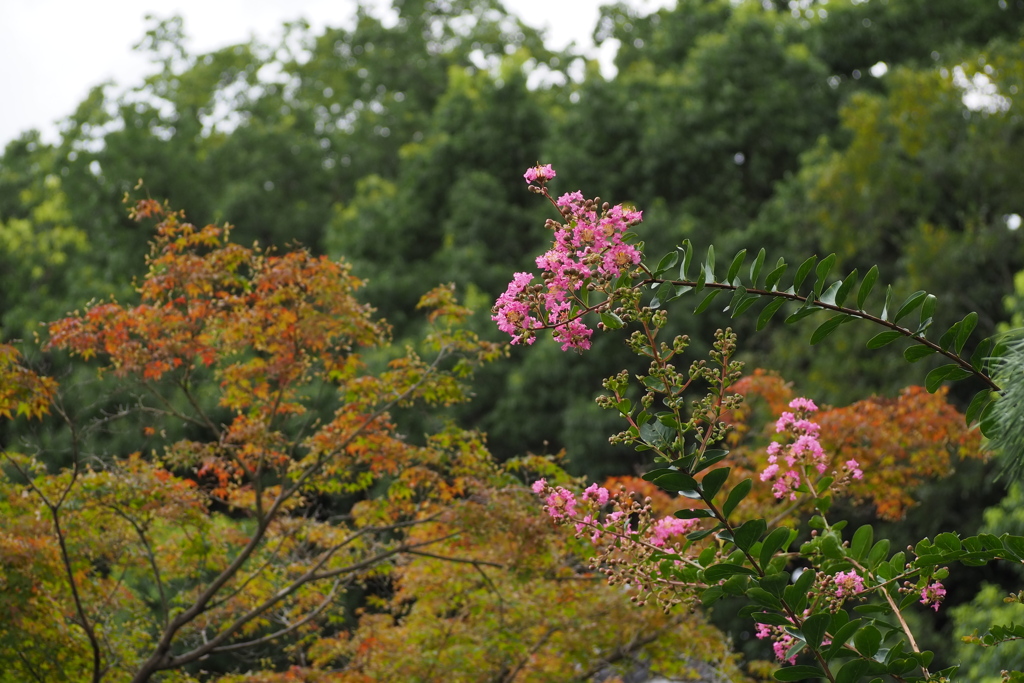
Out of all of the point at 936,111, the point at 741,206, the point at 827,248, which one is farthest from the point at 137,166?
the point at 936,111

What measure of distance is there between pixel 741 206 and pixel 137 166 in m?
7.96

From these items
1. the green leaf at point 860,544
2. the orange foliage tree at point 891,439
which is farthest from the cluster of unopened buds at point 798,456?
the orange foliage tree at point 891,439

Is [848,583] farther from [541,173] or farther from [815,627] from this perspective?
[541,173]

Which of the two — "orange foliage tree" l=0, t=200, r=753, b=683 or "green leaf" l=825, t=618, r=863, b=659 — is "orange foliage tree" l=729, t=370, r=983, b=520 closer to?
"orange foliage tree" l=0, t=200, r=753, b=683

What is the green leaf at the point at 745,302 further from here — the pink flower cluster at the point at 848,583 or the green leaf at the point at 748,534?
the pink flower cluster at the point at 848,583

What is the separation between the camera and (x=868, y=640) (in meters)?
1.54

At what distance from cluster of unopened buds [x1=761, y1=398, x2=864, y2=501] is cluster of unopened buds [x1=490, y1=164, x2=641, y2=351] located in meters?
0.46

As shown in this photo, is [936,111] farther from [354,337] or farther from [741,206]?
[354,337]

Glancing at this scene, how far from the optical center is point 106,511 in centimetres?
413

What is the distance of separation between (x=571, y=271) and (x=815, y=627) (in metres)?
0.68

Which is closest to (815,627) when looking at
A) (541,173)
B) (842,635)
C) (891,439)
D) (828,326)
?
(842,635)

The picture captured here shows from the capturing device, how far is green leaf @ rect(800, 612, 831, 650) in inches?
57.7

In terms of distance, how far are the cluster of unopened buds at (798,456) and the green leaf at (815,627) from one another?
1.23 feet

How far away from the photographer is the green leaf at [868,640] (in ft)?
4.99
